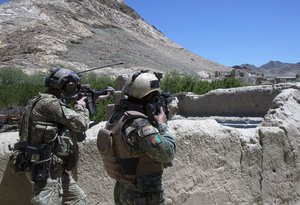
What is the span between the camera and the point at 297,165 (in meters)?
4.27

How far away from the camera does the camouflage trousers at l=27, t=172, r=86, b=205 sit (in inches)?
128

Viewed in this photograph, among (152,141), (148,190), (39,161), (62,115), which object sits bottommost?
(39,161)

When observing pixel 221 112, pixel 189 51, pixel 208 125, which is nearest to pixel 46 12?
pixel 189 51

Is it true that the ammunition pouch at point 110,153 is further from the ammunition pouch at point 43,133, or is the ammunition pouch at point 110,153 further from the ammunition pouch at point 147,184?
the ammunition pouch at point 43,133

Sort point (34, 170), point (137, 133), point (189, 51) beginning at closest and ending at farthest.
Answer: point (137, 133)
point (34, 170)
point (189, 51)

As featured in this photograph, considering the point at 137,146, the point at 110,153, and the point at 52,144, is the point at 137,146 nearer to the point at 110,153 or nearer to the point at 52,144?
the point at 110,153

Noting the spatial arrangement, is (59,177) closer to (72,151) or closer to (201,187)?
(72,151)

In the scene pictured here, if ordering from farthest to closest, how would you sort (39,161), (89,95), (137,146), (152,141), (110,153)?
(89,95)
(39,161)
(110,153)
(137,146)
(152,141)

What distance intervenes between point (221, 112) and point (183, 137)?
517 cm

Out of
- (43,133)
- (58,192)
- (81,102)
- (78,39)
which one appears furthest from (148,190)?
(78,39)

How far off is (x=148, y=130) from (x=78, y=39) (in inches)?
1972

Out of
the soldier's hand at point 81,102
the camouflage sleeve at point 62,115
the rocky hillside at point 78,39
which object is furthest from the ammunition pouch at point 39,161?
the rocky hillside at point 78,39

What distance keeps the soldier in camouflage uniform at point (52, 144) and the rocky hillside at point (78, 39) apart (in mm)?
37281

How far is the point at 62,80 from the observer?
3502 mm
